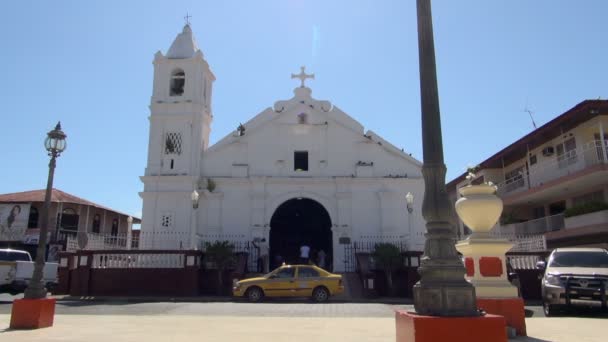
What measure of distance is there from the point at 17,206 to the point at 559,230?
32.3m

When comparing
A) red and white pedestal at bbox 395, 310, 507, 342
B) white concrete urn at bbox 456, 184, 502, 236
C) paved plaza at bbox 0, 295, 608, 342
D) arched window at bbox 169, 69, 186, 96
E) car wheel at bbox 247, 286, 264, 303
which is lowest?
paved plaza at bbox 0, 295, 608, 342

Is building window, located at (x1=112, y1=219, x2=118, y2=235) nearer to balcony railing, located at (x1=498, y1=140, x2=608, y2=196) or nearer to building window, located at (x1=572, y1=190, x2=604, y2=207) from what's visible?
balcony railing, located at (x1=498, y1=140, x2=608, y2=196)

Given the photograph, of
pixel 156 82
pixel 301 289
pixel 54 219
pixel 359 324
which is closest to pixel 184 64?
pixel 156 82

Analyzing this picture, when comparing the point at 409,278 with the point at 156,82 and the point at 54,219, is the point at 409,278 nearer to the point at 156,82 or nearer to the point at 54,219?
the point at 156,82

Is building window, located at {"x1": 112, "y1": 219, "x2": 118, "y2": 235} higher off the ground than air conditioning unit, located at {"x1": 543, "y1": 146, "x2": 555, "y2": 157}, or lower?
lower

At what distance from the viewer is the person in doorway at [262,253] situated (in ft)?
70.7

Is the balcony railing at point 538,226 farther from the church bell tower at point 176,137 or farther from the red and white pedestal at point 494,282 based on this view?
the red and white pedestal at point 494,282

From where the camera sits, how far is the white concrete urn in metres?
7.42

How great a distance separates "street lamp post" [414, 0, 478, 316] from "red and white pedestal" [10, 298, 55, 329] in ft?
22.9

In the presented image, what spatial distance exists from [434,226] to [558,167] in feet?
70.5

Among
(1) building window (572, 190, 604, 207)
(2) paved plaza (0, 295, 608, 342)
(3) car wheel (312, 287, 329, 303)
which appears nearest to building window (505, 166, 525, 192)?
(1) building window (572, 190, 604, 207)

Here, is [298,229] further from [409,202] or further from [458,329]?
[458,329]

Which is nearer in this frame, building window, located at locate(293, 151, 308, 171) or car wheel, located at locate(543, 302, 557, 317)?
car wheel, located at locate(543, 302, 557, 317)

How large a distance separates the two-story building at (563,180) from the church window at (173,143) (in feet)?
52.9
